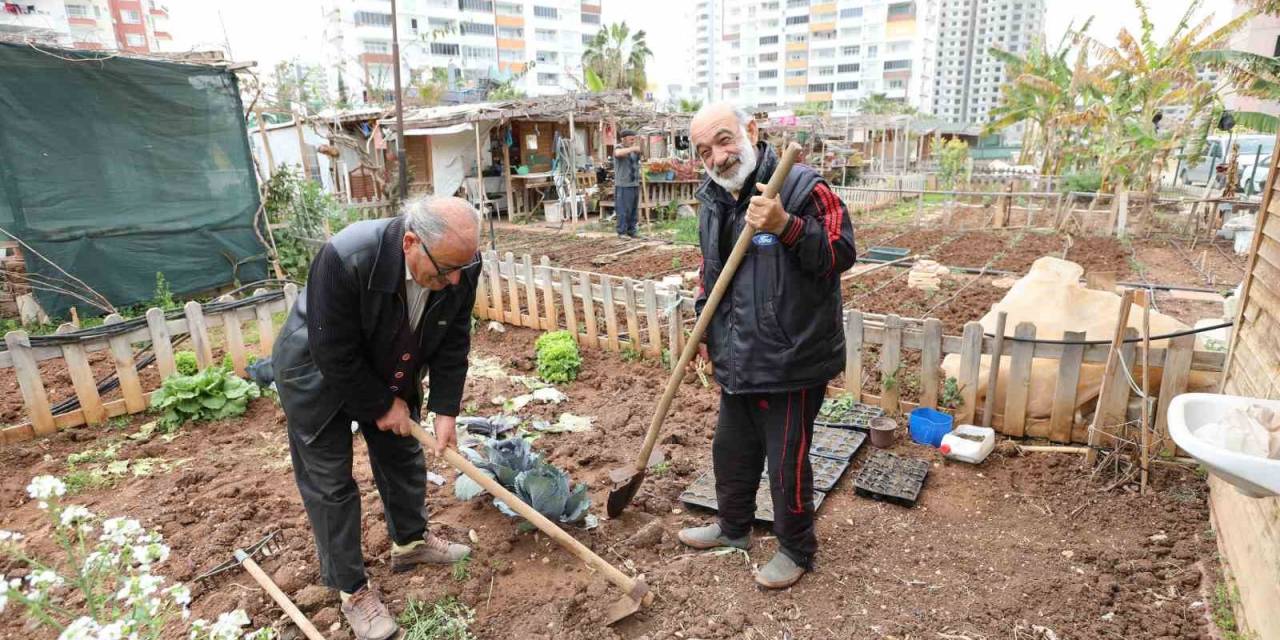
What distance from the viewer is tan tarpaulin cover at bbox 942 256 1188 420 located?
379 cm

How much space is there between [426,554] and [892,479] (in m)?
2.37

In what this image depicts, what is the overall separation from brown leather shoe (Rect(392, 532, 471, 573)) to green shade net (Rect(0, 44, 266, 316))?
6.36 m

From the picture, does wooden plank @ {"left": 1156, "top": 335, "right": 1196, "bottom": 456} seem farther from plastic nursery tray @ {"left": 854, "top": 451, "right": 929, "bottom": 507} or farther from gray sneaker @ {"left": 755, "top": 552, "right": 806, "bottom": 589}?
gray sneaker @ {"left": 755, "top": 552, "right": 806, "bottom": 589}

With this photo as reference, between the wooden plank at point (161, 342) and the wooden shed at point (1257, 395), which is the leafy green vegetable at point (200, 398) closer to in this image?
the wooden plank at point (161, 342)

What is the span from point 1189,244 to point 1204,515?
1067cm

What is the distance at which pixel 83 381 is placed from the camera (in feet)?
14.3

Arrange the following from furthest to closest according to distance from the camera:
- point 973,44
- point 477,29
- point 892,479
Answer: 1. point 973,44
2. point 477,29
3. point 892,479

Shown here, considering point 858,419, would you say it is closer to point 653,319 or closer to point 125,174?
point 653,319

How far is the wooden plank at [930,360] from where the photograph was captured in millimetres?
3936

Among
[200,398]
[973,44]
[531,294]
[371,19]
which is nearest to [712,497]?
[531,294]

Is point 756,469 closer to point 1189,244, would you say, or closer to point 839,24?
point 1189,244

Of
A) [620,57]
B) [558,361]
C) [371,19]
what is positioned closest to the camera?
[558,361]

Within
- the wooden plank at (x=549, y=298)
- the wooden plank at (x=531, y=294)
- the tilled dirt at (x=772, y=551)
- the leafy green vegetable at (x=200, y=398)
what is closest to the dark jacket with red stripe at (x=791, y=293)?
the tilled dirt at (x=772, y=551)

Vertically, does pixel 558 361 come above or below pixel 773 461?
below
